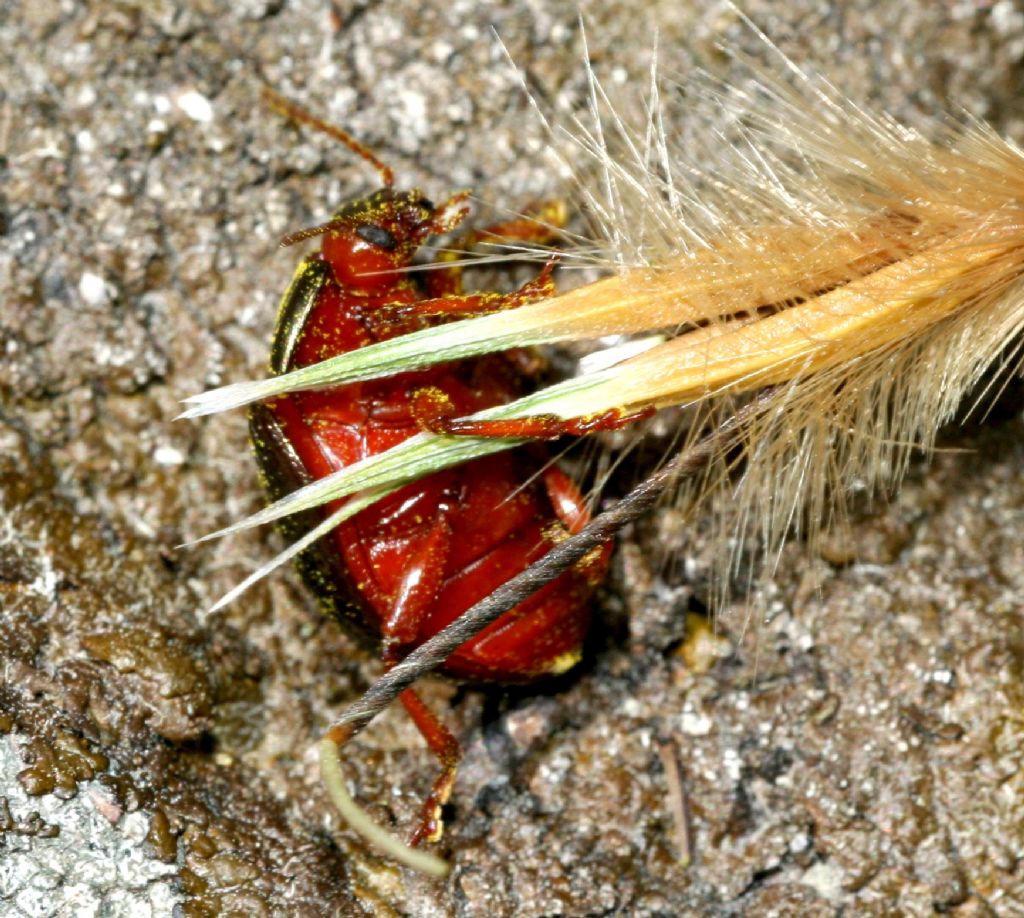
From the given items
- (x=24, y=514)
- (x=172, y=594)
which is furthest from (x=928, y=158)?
(x=24, y=514)

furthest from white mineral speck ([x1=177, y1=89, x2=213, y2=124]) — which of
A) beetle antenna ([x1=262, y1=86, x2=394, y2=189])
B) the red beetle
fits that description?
the red beetle

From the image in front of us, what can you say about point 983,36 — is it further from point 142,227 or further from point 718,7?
point 142,227

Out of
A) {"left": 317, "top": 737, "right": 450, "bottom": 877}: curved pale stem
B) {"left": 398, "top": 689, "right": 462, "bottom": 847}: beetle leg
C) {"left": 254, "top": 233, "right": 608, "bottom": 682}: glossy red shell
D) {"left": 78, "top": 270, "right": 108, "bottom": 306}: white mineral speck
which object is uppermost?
{"left": 78, "top": 270, "right": 108, "bottom": 306}: white mineral speck

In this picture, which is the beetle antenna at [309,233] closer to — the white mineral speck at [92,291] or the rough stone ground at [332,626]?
the rough stone ground at [332,626]

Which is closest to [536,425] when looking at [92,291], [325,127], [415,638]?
[415,638]

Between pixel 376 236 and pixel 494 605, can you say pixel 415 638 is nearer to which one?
pixel 494 605

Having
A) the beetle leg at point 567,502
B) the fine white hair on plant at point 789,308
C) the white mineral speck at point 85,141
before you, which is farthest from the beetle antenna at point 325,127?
the beetle leg at point 567,502

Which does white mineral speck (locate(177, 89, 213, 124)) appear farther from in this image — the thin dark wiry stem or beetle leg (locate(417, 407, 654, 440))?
the thin dark wiry stem
